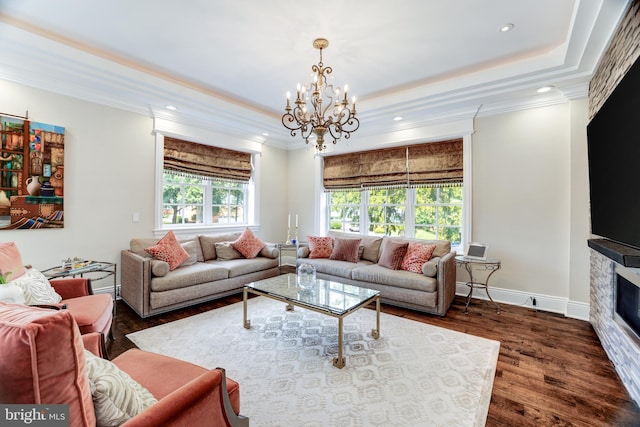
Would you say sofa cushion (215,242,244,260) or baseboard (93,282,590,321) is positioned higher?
sofa cushion (215,242,244,260)

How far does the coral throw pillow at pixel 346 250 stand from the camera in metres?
4.54

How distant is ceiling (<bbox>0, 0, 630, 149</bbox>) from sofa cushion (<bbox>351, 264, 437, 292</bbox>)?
2326 millimetres

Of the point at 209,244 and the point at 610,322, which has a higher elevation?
the point at 209,244

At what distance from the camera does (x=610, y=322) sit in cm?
248

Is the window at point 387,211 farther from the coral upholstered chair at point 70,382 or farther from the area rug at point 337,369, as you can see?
the coral upholstered chair at point 70,382

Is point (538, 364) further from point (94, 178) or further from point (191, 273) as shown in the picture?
point (94, 178)

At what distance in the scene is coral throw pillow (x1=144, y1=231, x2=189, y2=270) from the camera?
3.72m

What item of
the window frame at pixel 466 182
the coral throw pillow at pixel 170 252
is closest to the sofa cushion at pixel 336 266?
the window frame at pixel 466 182

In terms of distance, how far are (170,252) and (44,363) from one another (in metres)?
3.22

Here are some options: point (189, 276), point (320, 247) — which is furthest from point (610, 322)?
point (189, 276)

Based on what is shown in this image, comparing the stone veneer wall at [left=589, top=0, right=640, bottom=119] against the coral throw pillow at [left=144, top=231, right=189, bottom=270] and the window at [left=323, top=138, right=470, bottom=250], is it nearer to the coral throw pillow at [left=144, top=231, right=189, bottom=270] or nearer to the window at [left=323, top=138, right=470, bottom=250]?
the window at [left=323, top=138, right=470, bottom=250]

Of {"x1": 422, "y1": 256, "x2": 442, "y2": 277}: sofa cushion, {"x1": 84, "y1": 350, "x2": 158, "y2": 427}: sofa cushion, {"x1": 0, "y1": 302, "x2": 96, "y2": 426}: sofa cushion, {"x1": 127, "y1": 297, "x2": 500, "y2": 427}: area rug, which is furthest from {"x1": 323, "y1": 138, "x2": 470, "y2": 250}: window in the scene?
{"x1": 0, "y1": 302, "x2": 96, "y2": 426}: sofa cushion

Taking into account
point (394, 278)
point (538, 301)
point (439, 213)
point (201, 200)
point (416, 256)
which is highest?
point (201, 200)

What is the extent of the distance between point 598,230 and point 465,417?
191cm
